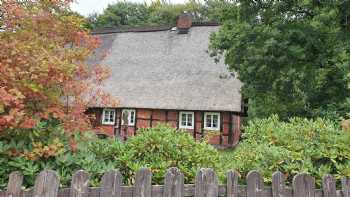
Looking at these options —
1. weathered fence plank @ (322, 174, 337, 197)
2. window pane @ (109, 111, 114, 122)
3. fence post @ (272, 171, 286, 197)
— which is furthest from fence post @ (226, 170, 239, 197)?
window pane @ (109, 111, 114, 122)

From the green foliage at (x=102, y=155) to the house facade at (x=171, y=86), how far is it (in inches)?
560

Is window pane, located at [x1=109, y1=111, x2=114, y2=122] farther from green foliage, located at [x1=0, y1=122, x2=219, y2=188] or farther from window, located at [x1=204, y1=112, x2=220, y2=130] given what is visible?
green foliage, located at [x1=0, y1=122, x2=219, y2=188]

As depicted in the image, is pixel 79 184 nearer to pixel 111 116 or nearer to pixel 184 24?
pixel 111 116

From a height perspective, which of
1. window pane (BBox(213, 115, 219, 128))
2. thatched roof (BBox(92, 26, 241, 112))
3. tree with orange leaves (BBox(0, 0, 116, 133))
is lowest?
tree with orange leaves (BBox(0, 0, 116, 133))

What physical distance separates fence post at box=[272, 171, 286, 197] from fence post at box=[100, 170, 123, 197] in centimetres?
153

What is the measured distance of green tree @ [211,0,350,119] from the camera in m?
12.7

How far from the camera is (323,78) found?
40.6 ft

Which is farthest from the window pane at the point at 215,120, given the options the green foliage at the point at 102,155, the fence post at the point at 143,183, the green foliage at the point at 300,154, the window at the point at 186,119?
the fence post at the point at 143,183

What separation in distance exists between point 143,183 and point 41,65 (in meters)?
1.47

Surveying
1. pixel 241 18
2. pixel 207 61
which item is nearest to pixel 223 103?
pixel 207 61

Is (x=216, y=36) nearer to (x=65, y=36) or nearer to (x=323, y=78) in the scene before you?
(x=323, y=78)

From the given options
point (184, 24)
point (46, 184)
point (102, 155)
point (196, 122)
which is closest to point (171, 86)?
point (196, 122)

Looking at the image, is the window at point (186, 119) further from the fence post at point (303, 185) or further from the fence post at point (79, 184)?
the fence post at point (79, 184)

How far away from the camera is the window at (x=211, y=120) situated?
21.5m
